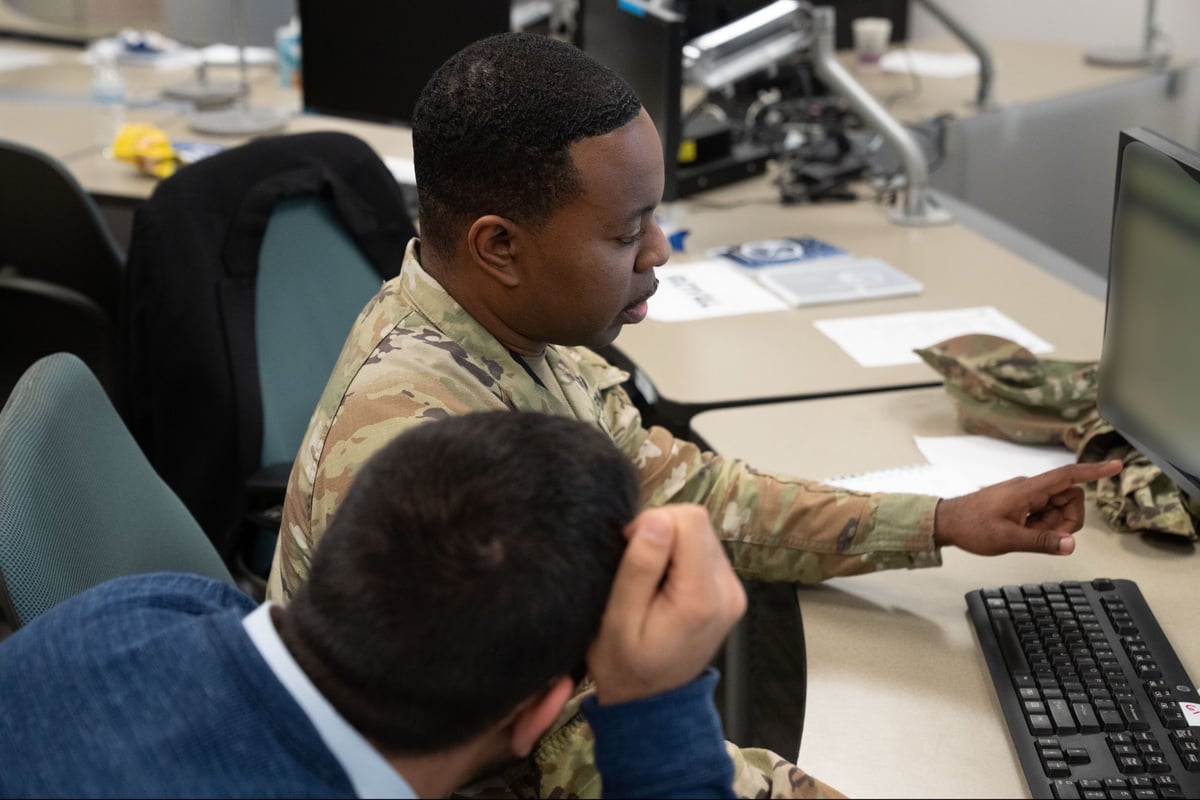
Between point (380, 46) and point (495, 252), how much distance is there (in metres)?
1.60

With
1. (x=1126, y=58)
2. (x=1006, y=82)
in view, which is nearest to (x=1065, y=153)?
(x=1006, y=82)

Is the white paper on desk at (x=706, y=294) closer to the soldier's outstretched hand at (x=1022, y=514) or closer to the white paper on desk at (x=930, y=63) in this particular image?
the soldier's outstretched hand at (x=1022, y=514)

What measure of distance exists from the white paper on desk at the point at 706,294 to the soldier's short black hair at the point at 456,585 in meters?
1.20

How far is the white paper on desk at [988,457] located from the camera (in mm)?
1388

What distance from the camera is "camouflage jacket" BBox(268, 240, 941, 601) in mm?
992

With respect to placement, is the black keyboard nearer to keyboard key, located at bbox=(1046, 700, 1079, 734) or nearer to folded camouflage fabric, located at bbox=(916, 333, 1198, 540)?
keyboard key, located at bbox=(1046, 700, 1079, 734)

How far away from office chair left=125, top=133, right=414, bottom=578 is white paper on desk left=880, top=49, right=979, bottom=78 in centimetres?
211

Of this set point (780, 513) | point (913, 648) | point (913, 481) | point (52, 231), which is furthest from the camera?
point (52, 231)

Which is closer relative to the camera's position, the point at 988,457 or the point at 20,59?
the point at 988,457

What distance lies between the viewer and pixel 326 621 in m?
0.66

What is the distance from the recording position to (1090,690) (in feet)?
3.19

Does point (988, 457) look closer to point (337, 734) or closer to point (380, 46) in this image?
point (337, 734)

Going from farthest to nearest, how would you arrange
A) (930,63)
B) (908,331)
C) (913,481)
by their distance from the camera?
1. (930,63)
2. (908,331)
3. (913,481)

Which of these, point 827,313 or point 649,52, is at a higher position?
point 649,52
